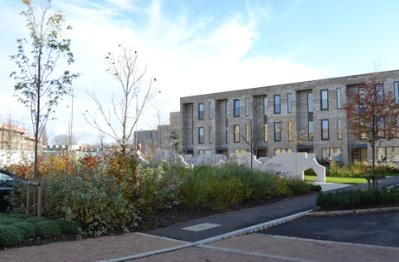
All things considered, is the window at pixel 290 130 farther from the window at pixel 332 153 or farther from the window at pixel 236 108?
the window at pixel 236 108

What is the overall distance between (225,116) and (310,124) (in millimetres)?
11579

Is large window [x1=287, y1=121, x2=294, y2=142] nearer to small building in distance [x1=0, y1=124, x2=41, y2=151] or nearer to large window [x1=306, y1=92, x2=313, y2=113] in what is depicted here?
large window [x1=306, y1=92, x2=313, y2=113]

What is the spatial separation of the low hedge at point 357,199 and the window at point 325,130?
3336cm

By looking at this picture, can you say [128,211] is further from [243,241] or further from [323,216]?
[323,216]

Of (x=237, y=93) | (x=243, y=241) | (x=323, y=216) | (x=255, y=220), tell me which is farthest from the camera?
(x=237, y=93)

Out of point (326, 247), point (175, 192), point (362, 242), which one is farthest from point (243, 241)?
point (175, 192)

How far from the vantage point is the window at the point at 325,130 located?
46.4 metres

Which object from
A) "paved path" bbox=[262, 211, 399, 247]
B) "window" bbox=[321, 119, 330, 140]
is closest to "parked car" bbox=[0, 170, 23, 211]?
"paved path" bbox=[262, 211, 399, 247]

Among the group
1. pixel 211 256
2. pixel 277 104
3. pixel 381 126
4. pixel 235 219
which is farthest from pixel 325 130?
pixel 211 256

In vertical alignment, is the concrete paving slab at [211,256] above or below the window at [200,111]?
below

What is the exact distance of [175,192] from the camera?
13.2m

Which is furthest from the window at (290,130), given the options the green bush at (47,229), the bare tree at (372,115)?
the green bush at (47,229)

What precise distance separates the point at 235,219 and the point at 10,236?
586 cm

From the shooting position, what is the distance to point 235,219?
481 inches
